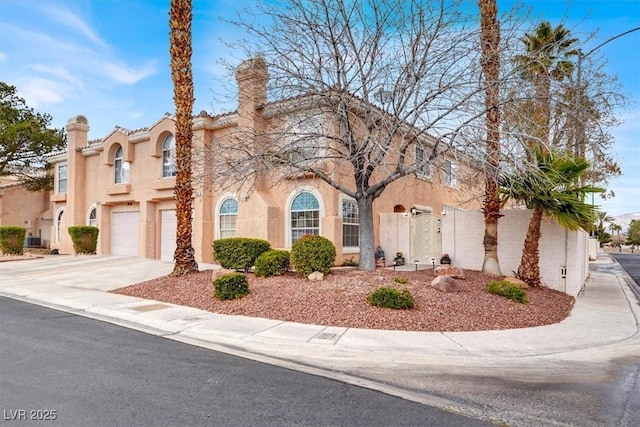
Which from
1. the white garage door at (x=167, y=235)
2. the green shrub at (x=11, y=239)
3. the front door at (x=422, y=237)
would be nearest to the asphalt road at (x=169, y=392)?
the front door at (x=422, y=237)

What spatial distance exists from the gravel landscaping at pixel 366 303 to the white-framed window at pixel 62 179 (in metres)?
17.0

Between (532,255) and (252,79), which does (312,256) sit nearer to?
(252,79)

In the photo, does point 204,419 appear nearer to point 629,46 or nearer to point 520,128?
point 520,128

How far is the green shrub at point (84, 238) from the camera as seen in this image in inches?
834

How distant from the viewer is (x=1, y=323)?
26.6 feet

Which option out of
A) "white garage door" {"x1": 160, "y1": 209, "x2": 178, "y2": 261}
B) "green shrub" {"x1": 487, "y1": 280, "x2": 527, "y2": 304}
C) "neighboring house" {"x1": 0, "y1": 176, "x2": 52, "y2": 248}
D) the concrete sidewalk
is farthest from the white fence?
"neighboring house" {"x1": 0, "y1": 176, "x2": 52, "y2": 248}

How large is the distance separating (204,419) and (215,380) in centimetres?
109

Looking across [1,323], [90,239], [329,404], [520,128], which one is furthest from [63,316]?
[90,239]

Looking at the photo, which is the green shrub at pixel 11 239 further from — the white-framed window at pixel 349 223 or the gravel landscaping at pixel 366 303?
the white-framed window at pixel 349 223

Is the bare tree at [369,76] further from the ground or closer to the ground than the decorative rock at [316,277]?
further from the ground

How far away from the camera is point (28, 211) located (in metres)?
29.8

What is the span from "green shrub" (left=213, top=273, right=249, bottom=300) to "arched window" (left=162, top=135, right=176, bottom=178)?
36.5ft

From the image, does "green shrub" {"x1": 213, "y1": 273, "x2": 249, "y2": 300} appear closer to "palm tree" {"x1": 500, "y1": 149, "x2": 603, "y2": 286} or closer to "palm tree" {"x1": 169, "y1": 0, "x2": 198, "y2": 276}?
"palm tree" {"x1": 169, "y1": 0, "x2": 198, "y2": 276}

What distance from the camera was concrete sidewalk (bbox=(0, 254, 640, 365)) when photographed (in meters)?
6.41
